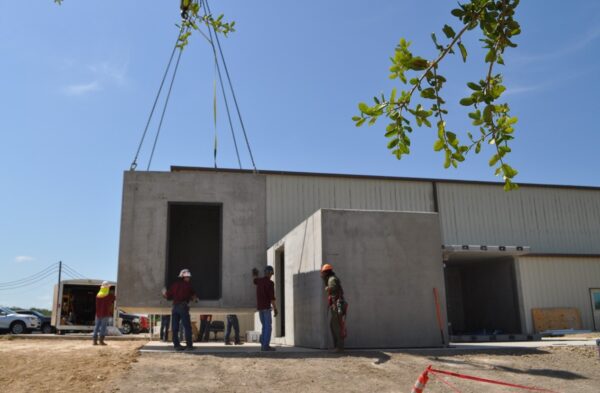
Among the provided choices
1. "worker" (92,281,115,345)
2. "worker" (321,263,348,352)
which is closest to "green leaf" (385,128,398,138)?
"worker" (321,263,348,352)

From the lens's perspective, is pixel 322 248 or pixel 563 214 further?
pixel 563 214

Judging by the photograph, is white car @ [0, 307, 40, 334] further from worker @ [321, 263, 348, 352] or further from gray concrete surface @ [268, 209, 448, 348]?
worker @ [321, 263, 348, 352]

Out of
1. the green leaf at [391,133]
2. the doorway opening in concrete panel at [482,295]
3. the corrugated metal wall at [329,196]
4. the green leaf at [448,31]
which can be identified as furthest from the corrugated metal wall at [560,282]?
the green leaf at [448,31]

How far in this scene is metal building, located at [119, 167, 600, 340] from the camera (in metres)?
12.2

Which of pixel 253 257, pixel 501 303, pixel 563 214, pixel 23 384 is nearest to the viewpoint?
pixel 23 384

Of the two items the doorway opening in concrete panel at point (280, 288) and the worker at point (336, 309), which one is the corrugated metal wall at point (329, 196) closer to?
the doorway opening in concrete panel at point (280, 288)

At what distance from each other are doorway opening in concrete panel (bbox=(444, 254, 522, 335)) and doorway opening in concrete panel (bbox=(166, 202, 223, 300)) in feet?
27.0

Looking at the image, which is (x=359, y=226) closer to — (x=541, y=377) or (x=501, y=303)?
(x=541, y=377)

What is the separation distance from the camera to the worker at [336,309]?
403 inches

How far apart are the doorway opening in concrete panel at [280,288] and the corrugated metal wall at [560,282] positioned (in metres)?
9.14

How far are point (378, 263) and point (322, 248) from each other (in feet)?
4.09

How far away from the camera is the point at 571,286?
856 inches

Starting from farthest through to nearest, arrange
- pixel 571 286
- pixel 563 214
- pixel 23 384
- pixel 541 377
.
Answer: pixel 563 214, pixel 571 286, pixel 541 377, pixel 23 384

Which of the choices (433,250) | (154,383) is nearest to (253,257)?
(433,250)
